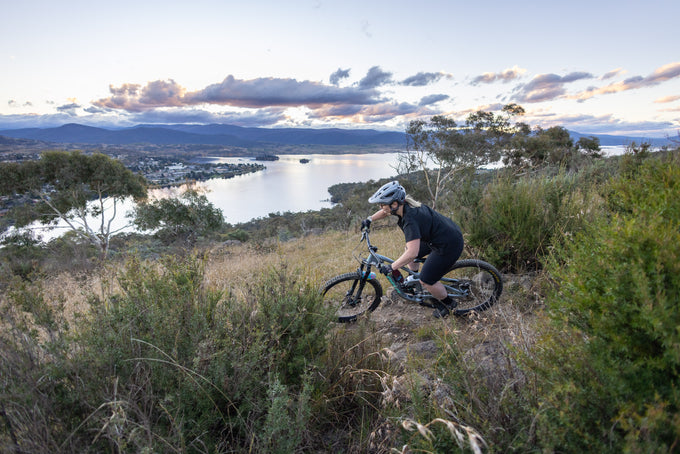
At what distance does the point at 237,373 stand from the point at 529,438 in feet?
5.82

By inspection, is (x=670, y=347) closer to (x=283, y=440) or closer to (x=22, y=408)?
(x=283, y=440)

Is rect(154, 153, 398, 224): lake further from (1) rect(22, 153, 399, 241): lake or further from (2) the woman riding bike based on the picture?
(2) the woman riding bike

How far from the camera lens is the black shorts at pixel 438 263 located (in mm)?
3986

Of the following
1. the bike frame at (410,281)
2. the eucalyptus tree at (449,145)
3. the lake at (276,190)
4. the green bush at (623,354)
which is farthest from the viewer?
the lake at (276,190)

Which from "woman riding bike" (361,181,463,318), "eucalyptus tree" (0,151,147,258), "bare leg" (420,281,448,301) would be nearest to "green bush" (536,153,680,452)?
"woman riding bike" (361,181,463,318)

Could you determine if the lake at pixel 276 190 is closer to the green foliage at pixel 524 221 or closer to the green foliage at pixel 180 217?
the green foliage at pixel 180 217

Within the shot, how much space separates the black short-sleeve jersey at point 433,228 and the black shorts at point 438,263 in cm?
2

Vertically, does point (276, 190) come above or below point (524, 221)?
below

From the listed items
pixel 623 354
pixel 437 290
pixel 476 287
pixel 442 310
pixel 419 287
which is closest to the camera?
pixel 623 354

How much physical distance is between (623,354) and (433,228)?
2576mm

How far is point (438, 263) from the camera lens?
404 centimetres

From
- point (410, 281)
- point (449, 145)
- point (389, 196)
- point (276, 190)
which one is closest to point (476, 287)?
point (410, 281)

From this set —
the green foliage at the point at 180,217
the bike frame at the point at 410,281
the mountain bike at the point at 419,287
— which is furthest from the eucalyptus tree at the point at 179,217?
the bike frame at the point at 410,281

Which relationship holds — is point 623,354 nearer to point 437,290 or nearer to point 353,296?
point 437,290
